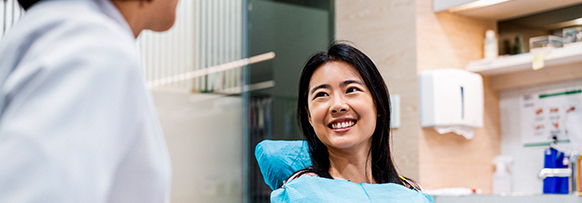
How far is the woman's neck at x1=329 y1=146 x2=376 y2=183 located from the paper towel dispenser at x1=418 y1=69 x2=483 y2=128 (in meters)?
1.38

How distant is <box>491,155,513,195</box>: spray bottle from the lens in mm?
2980

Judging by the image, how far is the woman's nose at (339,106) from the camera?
56.7 inches

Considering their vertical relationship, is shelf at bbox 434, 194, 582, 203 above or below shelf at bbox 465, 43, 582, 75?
below

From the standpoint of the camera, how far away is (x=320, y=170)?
4.80ft

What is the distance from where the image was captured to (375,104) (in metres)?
1.50

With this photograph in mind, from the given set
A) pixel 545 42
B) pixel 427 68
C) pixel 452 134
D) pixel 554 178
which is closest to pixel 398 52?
pixel 427 68

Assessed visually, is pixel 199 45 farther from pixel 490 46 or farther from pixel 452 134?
pixel 490 46

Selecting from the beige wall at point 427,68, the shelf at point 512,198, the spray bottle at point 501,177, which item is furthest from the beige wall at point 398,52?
the spray bottle at point 501,177

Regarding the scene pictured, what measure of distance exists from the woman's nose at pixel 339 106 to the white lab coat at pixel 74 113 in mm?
1045

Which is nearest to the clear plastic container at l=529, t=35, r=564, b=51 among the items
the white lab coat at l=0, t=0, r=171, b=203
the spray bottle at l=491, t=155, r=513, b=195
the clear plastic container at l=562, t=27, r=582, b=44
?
the clear plastic container at l=562, t=27, r=582, b=44

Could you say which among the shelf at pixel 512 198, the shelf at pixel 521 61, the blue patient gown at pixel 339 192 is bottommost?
the shelf at pixel 512 198

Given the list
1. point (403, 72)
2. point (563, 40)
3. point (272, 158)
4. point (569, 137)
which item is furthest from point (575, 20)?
point (272, 158)

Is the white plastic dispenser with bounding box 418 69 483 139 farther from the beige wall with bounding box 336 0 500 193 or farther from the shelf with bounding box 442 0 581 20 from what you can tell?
the shelf with bounding box 442 0 581 20

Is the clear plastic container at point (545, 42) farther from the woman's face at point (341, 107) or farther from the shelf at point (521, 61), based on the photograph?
the woman's face at point (341, 107)
